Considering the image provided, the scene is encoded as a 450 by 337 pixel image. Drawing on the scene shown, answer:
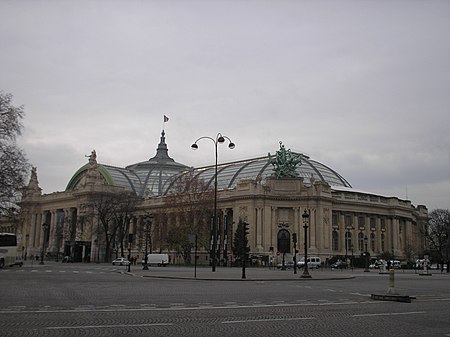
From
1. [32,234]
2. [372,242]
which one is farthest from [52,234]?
[372,242]

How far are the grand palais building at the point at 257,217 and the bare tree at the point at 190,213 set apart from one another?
77cm

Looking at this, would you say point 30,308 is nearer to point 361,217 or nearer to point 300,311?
point 300,311

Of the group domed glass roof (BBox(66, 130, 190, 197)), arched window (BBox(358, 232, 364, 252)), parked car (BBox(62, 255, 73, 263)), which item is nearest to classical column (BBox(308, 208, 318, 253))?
arched window (BBox(358, 232, 364, 252))

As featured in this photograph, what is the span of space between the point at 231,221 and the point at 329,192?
2111 cm

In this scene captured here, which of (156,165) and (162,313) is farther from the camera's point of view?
(156,165)

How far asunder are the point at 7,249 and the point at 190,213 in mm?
35643

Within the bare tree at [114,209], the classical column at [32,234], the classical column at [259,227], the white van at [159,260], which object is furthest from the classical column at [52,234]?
the white van at [159,260]

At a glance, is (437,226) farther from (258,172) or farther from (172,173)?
(172,173)

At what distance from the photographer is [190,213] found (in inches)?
3396

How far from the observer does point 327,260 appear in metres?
96.2

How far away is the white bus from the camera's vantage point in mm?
53425

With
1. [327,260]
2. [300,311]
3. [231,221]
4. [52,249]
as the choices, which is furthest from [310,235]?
[300,311]

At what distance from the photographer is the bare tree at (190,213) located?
3275 inches

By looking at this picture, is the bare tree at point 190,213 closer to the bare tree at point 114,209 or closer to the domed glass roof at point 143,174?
the bare tree at point 114,209
